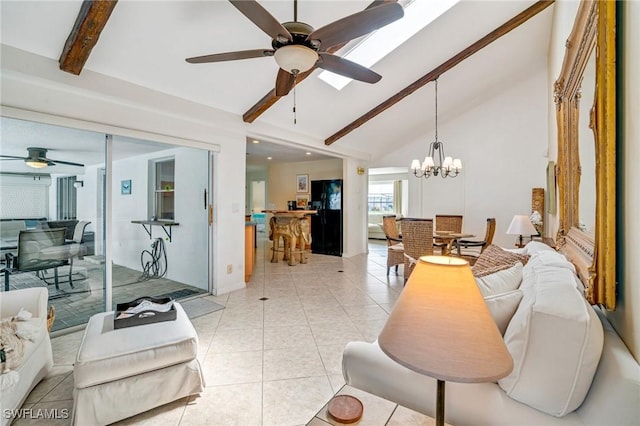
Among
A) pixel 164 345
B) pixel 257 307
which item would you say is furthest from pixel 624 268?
pixel 257 307

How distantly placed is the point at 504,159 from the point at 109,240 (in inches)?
264

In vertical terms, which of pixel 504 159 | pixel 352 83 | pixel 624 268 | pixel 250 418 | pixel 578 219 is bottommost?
pixel 250 418

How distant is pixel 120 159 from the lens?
136 inches

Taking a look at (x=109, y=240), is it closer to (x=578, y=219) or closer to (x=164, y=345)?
(x=164, y=345)

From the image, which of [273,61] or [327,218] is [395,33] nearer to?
[273,61]

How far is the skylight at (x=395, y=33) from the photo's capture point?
3464mm

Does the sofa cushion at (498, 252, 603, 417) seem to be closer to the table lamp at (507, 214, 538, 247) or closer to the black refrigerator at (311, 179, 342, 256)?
the table lamp at (507, 214, 538, 247)

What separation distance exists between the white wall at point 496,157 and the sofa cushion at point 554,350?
5497 millimetres

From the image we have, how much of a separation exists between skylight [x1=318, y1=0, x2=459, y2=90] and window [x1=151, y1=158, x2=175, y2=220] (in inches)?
104

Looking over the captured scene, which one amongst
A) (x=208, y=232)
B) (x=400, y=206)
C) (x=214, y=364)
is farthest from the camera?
(x=400, y=206)

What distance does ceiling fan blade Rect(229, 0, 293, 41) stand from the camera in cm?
158

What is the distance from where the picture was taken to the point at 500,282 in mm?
1566

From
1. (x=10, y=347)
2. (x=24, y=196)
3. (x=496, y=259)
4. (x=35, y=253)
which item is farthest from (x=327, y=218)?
(x=10, y=347)

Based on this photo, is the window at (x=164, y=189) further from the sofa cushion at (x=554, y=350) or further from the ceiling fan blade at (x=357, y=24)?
the sofa cushion at (x=554, y=350)
